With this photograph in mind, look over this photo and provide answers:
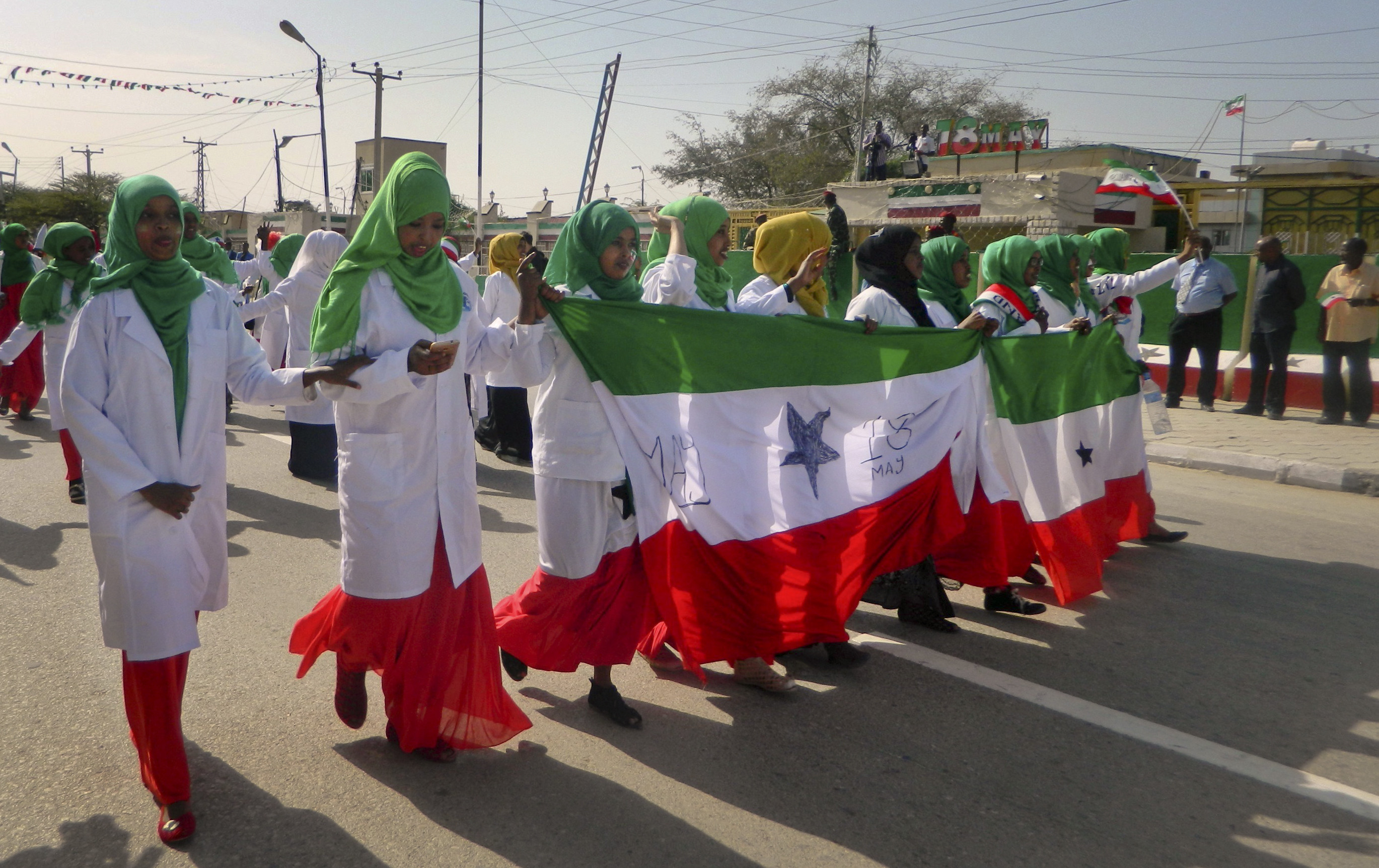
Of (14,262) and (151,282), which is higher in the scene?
(14,262)

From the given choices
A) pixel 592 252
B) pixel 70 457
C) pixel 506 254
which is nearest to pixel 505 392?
pixel 506 254

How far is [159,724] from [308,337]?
574cm

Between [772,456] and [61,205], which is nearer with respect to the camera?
[772,456]

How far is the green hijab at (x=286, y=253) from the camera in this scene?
9164 mm

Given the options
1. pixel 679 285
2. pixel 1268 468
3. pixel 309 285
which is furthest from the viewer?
pixel 1268 468

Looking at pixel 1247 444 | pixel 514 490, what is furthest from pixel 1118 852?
pixel 1247 444

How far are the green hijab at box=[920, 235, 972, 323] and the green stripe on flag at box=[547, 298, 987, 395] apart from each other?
0.56 m

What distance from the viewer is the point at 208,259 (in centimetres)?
489

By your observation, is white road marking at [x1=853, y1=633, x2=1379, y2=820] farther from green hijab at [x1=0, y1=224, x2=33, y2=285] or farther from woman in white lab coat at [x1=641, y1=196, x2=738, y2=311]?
green hijab at [x1=0, y1=224, x2=33, y2=285]

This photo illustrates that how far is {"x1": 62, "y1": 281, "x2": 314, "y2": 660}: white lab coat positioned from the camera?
296 cm

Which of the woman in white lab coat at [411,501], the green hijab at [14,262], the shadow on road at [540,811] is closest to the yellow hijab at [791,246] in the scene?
the woman in white lab coat at [411,501]

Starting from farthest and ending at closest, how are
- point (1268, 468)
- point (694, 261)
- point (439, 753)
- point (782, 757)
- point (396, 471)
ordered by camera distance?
point (1268, 468)
point (694, 261)
point (782, 757)
point (439, 753)
point (396, 471)

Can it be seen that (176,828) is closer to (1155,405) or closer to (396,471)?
(396,471)

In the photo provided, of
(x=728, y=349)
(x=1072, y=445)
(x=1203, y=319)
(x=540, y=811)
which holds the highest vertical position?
(x=1203, y=319)
